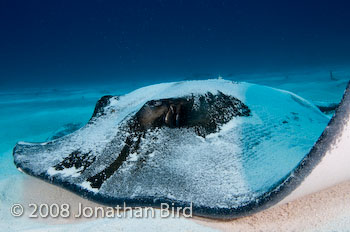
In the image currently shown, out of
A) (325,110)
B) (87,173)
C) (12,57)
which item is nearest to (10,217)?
(87,173)

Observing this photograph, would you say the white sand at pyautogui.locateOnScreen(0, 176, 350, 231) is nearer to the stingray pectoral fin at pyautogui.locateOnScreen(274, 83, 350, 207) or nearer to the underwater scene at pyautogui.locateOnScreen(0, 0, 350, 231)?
the underwater scene at pyautogui.locateOnScreen(0, 0, 350, 231)

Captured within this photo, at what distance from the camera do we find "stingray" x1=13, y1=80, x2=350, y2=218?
4.36ft

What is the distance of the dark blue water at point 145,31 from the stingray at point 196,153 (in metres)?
54.7

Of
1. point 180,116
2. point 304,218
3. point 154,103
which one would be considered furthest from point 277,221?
point 154,103

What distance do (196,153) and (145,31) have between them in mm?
95693

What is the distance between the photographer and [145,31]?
300 feet

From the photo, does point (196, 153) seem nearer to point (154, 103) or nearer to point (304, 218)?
point (154, 103)

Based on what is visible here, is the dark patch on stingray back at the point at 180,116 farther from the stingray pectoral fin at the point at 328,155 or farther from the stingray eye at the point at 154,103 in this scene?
the stingray pectoral fin at the point at 328,155

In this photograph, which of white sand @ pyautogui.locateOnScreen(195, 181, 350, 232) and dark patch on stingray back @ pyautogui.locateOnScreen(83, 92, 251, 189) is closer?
white sand @ pyautogui.locateOnScreen(195, 181, 350, 232)

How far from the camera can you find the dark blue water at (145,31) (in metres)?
62.2

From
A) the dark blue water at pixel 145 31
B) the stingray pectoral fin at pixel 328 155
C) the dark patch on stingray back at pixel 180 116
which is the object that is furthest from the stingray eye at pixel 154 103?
the dark blue water at pixel 145 31

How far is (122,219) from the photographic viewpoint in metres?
1.66

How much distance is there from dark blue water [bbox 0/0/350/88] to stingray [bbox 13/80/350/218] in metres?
54.7

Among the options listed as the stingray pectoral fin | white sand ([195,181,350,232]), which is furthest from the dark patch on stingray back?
the stingray pectoral fin
